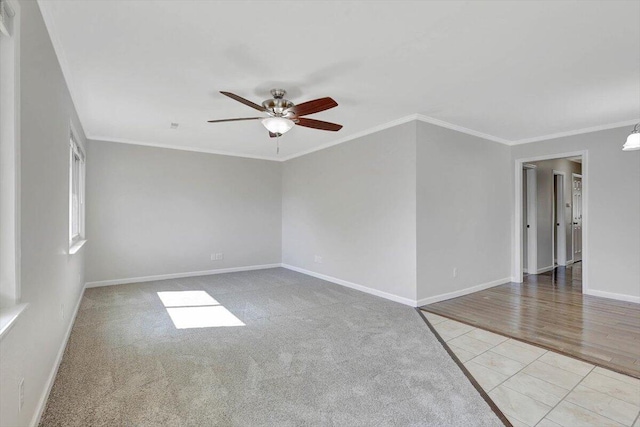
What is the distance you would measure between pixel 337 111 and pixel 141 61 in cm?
208

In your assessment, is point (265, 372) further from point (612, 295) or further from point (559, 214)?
point (559, 214)

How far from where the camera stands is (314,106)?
2.86 meters

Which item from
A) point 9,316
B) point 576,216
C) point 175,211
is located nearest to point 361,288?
point 175,211

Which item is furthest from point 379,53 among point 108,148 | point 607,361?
point 108,148

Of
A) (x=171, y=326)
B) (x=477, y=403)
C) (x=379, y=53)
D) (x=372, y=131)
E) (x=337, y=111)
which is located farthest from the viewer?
(x=372, y=131)

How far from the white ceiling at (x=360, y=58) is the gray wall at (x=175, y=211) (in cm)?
137

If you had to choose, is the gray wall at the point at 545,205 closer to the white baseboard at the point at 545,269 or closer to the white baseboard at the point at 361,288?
the white baseboard at the point at 545,269

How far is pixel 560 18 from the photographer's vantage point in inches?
81.9

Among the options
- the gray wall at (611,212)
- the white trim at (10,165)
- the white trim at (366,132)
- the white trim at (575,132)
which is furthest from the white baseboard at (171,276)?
the gray wall at (611,212)

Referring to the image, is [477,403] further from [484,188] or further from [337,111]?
[484,188]

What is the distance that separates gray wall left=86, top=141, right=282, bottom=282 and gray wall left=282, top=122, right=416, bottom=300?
75 centimetres

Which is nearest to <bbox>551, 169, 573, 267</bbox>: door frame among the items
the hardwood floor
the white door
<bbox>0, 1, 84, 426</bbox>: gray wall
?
the white door

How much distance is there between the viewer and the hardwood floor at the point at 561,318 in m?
2.80

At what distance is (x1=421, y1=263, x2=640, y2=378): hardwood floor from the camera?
9.20ft
